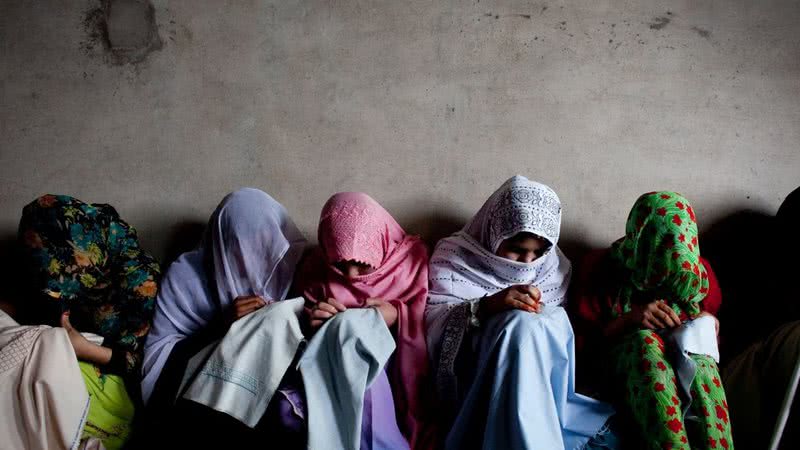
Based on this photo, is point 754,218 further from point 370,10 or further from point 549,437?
point 370,10

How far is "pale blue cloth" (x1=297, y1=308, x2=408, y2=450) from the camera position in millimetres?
1613

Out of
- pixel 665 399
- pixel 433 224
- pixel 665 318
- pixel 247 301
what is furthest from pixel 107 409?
pixel 665 318

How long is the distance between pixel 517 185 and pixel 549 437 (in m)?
0.84

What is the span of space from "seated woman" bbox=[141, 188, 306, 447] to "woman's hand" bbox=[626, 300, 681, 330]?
1.23m

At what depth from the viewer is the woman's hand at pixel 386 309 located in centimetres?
187

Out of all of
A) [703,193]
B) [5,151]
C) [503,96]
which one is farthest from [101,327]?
[703,193]

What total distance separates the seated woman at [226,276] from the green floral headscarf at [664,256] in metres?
1.24

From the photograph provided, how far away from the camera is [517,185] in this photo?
1941 millimetres

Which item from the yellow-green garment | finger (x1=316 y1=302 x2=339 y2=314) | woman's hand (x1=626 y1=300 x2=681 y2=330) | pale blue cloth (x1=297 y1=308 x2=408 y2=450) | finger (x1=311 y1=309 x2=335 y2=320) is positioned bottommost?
the yellow-green garment

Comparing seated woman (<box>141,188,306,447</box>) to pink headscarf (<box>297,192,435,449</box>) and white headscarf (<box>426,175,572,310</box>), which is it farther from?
white headscarf (<box>426,175,572,310</box>)

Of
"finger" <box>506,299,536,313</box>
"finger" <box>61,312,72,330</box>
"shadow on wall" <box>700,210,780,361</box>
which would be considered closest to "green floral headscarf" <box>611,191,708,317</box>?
"shadow on wall" <box>700,210,780,361</box>

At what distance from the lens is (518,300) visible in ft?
5.52

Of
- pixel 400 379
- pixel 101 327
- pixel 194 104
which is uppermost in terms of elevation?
pixel 194 104

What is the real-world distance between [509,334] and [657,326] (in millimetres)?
552
